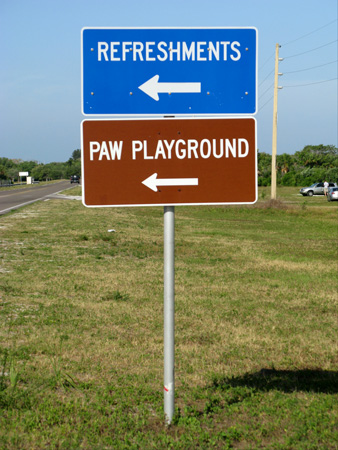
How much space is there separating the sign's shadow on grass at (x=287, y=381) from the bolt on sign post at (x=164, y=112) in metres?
1.08

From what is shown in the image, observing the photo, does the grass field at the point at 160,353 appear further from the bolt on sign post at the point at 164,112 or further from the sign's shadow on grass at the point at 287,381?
Answer: the bolt on sign post at the point at 164,112

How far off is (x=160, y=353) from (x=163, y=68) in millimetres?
3010

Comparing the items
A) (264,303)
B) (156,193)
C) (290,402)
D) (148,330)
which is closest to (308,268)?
(264,303)

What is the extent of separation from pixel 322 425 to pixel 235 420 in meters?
0.59

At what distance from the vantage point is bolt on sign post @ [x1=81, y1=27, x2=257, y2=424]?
13.3 ft

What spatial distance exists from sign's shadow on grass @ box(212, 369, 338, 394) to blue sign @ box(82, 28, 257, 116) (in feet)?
7.49

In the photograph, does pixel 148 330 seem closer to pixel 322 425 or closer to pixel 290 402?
pixel 290 402

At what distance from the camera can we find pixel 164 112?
4.10 m

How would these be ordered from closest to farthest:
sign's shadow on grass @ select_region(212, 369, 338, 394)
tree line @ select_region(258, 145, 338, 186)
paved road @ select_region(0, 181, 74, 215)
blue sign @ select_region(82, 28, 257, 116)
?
blue sign @ select_region(82, 28, 257, 116)
sign's shadow on grass @ select_region(212, 369, 338, 394)
paved road @ select_region(0, 181, 74, 215)
tree line @ select_region(258, 145, 338, 186)

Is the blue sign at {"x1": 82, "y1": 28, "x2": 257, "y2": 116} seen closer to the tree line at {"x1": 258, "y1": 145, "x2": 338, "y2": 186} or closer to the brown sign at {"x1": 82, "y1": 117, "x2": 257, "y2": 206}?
the brown sign at {"x1": 82, "y1": 117, "x2": 257, "y2": 206}

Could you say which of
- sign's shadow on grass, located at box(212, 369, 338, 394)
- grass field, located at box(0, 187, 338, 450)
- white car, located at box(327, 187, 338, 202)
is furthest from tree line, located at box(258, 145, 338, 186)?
sign's shadow on grass, located at box(212, 369, 338, 394)

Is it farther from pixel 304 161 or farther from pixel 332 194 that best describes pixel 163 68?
pixel 304 161

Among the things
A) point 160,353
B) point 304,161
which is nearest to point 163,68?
point 160,353

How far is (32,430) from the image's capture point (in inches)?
159
